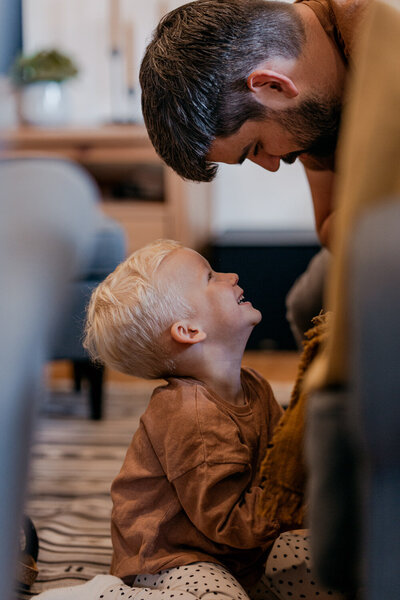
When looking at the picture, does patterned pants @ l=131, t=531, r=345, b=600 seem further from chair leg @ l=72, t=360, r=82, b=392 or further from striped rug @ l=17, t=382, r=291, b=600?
chair leg @ l=72, t=360, r=82, b=392

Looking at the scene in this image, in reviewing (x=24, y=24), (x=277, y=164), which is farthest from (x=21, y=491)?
(x=24, y=24)

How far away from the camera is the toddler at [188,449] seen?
96 centimetres

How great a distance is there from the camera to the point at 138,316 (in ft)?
3.33

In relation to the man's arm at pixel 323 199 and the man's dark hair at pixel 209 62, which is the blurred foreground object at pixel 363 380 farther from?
the man's arm at pixel 323 199

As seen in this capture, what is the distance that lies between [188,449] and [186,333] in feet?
0.53

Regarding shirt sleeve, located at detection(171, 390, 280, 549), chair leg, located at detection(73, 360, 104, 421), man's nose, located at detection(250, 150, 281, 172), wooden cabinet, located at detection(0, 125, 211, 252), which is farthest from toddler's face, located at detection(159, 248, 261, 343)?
wooden cabinet, located at detection(0, 125, 211, 252)

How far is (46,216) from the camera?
0.77 m

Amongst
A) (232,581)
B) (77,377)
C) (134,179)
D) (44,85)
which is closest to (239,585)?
(232,581)

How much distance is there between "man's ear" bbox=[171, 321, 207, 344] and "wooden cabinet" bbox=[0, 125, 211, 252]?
2160 mm

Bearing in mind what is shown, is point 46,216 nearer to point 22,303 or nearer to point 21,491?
point 22,303

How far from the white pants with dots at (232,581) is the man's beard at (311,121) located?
0.60 meters

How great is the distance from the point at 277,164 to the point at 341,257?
59cm

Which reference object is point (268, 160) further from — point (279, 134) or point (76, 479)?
point (76, 479)

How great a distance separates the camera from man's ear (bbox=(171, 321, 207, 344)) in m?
1.02
